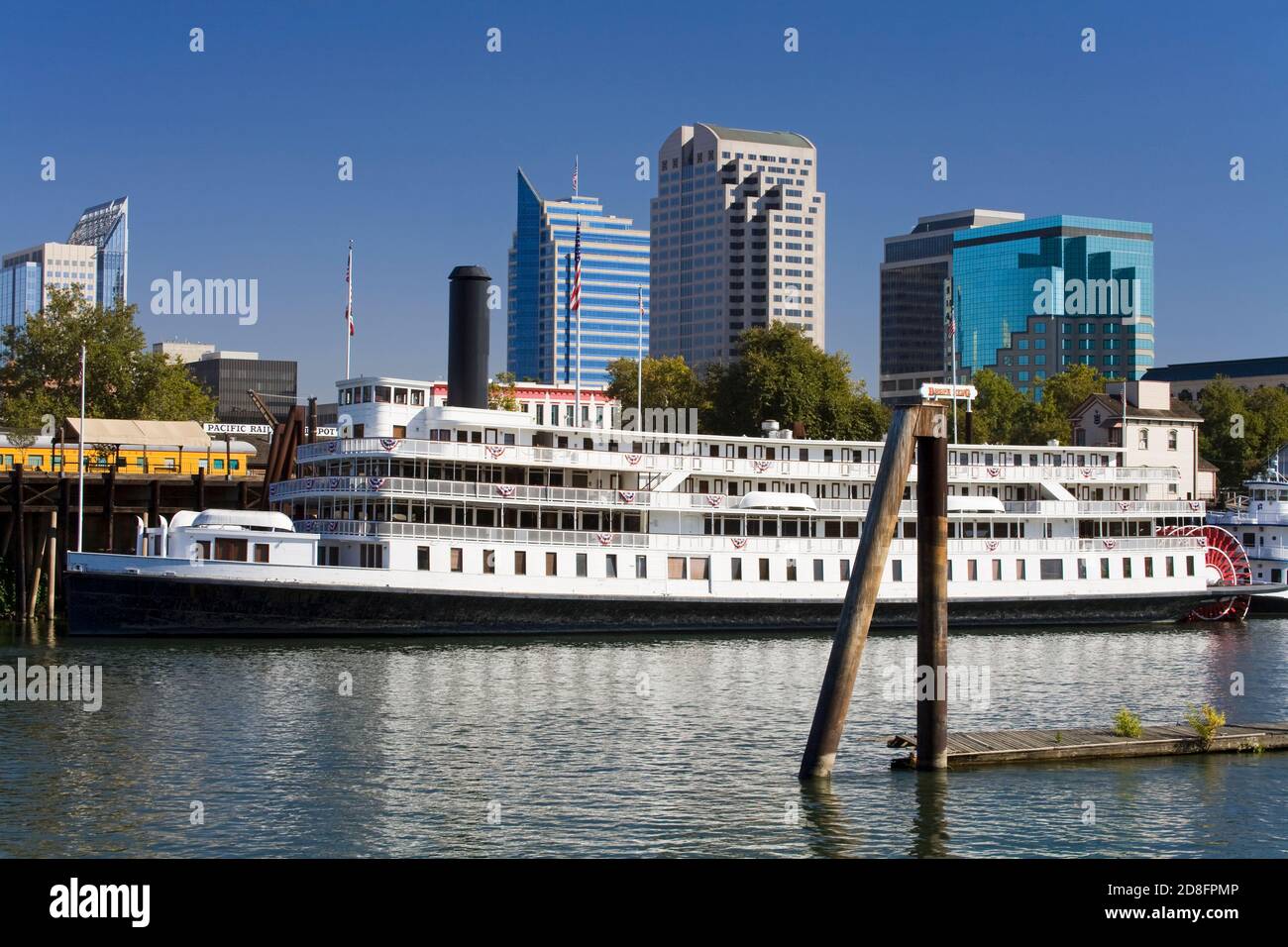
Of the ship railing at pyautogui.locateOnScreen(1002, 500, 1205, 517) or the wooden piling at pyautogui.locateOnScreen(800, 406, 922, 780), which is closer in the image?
the wooden piling at pyautogui.locateOnScreen(800, 406, 922, 780)

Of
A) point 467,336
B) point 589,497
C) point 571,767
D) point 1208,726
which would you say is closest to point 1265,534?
point 589,497

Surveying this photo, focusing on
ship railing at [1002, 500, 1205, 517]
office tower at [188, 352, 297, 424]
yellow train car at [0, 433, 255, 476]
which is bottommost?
ship railing at [1002, 500, 1205, 517]

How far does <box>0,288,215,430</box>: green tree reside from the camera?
90562mm

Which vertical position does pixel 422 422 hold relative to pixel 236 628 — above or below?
above

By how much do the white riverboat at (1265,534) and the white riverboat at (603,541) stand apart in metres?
6.96

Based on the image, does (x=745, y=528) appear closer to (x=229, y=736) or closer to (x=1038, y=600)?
(x=1038, y=600)

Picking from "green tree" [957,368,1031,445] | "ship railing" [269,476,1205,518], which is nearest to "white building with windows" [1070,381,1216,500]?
"green tree" [957,368,1031,445]

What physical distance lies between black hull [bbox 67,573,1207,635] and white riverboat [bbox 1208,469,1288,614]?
1631cm

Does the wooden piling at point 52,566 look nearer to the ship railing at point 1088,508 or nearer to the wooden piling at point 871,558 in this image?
the ship railing at point 1088,508

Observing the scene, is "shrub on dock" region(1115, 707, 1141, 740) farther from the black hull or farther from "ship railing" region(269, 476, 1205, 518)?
"ship railing" region(269, 476, 1205, 518)

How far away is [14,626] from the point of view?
5384cm

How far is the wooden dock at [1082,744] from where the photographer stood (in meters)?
27.4
